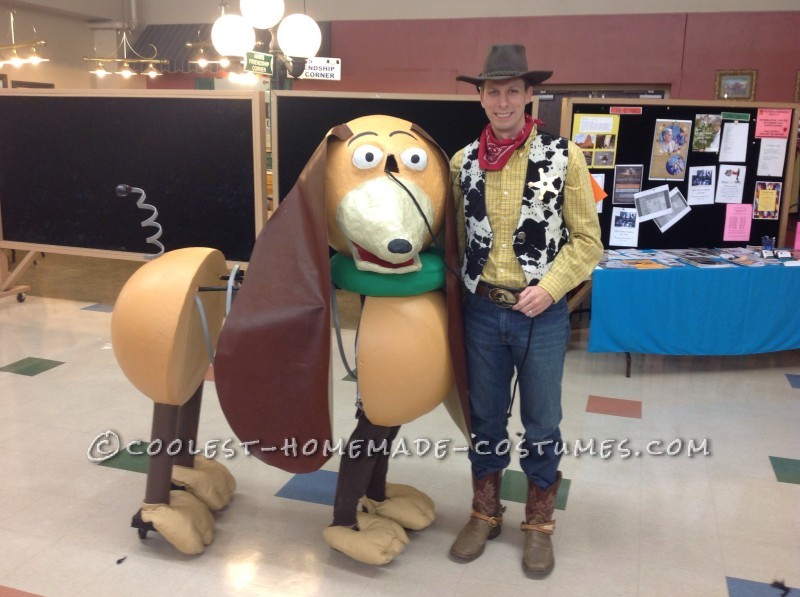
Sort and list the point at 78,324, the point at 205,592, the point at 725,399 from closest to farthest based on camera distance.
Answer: the point at 205,592 → the point at 725,399 → the point at 78,324

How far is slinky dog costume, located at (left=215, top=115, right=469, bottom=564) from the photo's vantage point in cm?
179

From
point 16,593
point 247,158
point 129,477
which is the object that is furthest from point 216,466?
point 247,158

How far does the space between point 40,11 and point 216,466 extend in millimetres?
8611

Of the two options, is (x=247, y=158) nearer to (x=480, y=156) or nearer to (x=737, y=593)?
(x=480, y=156)

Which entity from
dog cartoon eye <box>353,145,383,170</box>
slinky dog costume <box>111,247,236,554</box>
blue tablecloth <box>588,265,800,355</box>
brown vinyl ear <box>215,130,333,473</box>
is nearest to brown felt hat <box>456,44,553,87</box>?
dog cartoon eye <box>353,145,383,170</box>

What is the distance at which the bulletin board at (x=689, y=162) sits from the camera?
13.4 feet

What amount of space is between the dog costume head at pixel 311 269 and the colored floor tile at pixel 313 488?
0.63m

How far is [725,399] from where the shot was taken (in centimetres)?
347

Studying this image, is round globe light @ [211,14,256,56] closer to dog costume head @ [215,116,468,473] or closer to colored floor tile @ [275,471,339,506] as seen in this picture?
colored floor tile @ [275,471,339,506]

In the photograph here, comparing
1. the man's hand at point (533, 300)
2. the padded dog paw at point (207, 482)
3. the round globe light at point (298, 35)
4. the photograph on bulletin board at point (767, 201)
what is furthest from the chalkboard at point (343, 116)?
the man's hand at point (533, 300)

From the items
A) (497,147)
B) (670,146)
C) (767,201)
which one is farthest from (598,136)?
(497,147)

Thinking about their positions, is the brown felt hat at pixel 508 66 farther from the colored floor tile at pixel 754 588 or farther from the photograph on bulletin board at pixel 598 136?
the photograph on bulletin board at pixel 598 136

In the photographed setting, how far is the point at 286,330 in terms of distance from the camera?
70.2 inches

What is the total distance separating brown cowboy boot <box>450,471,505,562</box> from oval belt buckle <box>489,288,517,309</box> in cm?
57
